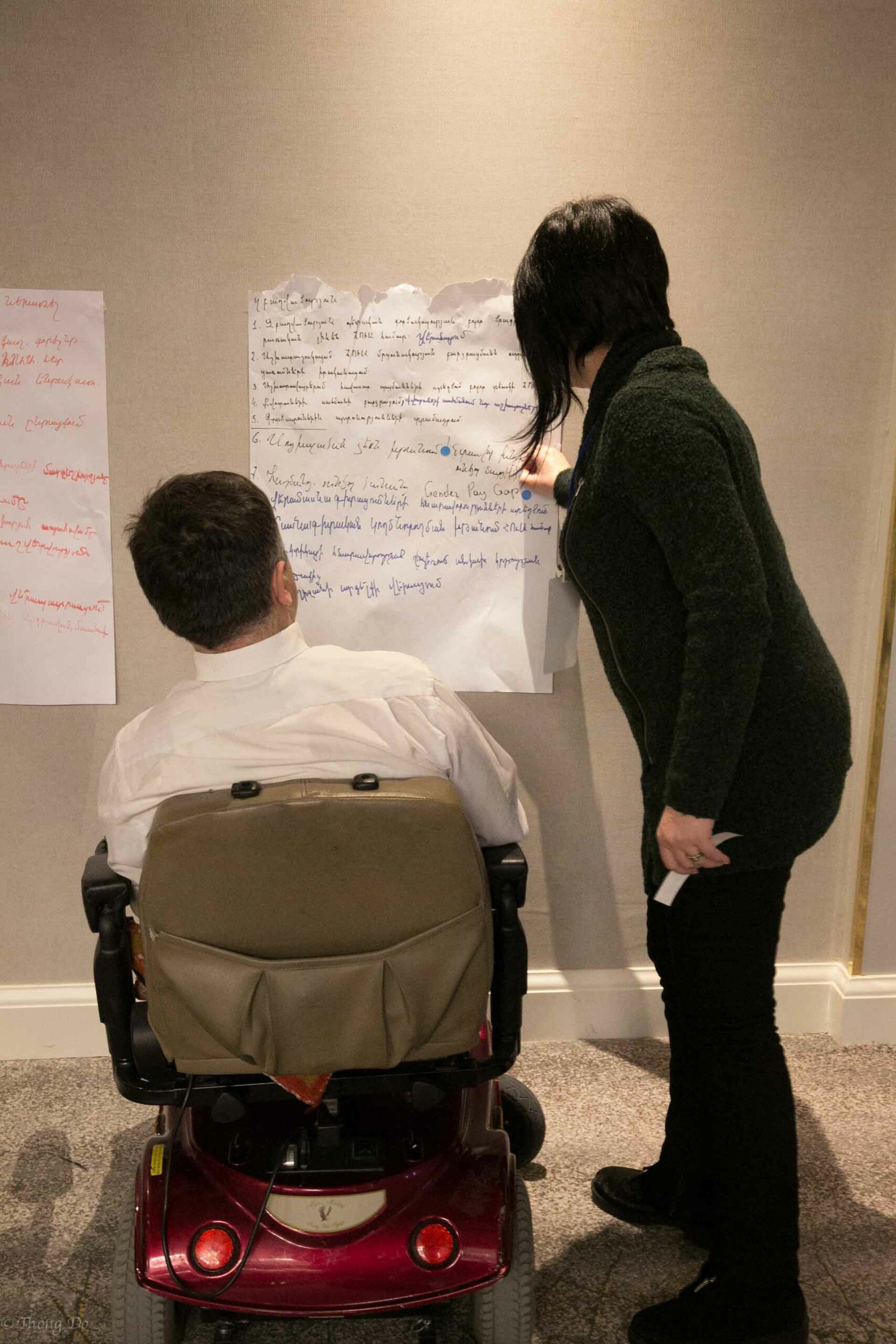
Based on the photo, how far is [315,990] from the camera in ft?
3.64

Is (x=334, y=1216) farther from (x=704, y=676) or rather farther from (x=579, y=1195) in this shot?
(x=704, y=676)

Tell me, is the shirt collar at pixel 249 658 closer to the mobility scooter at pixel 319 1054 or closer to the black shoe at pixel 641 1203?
the mobility scooter at pixel 319 1054

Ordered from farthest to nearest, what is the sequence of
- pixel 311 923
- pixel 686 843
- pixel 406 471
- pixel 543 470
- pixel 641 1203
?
pixel 406 471 → pixel 543 470 → pixel 641 1203 → pixel 686 843 → pixel 311 923

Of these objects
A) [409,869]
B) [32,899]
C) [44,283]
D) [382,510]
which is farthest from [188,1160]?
[44,283]

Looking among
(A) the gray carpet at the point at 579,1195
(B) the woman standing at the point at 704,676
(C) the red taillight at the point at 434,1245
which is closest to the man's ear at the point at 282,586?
(B) the woman standing at the point at 704,676

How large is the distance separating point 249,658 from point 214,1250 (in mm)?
694

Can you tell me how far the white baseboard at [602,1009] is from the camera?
2131mm

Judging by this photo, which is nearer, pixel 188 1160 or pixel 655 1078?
pixel 188 1160

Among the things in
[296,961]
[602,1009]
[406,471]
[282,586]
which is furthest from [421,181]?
[602,1009]

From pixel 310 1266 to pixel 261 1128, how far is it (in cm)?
18

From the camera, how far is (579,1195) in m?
1.69

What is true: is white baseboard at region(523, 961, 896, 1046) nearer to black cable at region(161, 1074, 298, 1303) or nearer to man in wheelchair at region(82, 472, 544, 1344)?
man in wheelchair at region(82, 472, 544, 1344)

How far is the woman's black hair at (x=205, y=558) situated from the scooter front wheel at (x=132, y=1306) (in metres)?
0.74

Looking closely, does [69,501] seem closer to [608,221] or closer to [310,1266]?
[608,221]
